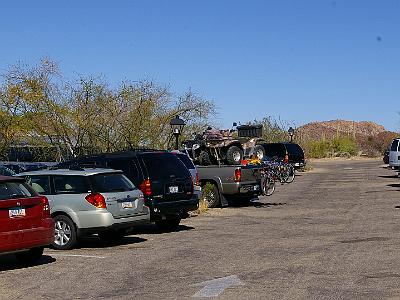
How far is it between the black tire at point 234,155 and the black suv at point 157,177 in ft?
19.7

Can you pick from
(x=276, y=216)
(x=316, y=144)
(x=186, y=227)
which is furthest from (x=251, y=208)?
(x=316, y=144)

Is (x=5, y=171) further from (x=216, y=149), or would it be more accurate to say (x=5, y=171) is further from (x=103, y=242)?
(x=216, y=149)

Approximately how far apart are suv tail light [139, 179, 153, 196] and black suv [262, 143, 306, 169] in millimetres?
21583

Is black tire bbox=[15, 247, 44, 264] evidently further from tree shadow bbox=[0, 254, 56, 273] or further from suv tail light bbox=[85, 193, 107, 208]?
suv tail light bbox=[85, 193, 107, 208]

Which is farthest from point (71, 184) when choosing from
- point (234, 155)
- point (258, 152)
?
point (258, 152)

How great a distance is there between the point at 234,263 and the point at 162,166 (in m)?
5.00

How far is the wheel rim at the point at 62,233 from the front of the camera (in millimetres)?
13688

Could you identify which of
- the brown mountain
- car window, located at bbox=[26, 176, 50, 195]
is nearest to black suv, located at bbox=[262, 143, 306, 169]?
car window, located at bbox=[26, 176, 50, 195]

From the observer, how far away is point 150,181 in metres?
15.7

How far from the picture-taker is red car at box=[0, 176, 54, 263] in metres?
10.9

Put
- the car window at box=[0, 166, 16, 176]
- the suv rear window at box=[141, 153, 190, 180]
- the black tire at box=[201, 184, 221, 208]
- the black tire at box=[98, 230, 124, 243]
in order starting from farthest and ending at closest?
1. the black tire at box=[201, 184, 221, 208]
2. the car window at box=[0, 166, 16, 176]
3. the suv rear window at box=[141, 153, 190, 180]
4. the black tire at box=[98, 230, 124, 243]

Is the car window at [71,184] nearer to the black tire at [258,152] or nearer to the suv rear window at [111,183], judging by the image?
the suv rear window at [111,183]

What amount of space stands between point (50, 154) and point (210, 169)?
8.18 metres

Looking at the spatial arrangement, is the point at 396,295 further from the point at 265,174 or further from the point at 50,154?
the point at 50,154
